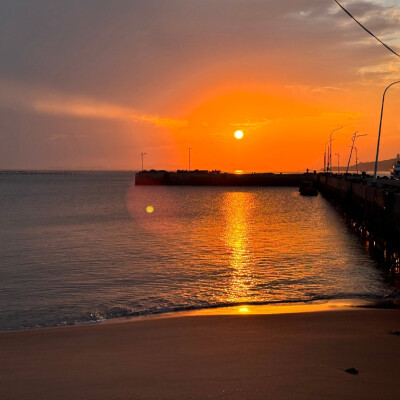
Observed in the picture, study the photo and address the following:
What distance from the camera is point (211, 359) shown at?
995 centimetres

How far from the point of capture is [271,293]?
62.4 feet

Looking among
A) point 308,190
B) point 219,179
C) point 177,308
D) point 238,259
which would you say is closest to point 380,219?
point 238,259

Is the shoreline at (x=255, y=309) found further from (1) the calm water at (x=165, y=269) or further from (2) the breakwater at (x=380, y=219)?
(2) the breakwater at (x=380, y=219)

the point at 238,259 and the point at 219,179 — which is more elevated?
the point at 238,259

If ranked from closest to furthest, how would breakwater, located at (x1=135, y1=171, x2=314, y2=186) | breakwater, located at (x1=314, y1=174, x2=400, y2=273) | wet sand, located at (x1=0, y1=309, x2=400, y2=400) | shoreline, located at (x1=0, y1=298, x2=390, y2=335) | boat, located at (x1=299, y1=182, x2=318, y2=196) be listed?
wet sand, located at (x1=0, y1=309, x2=400, y2=400) < shoreline, located at (x1=0, y1=298, x2=390, y2=335) < breakwater, located at (x1=314, y1=174, x2=400, y2=273) < boat, located at (x1=299, y1=182, x2=318, y2=196) < breakwater, located at (x1=135, y1=171, x2=314, y2=186)

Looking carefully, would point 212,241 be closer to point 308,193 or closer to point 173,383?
point 173,383

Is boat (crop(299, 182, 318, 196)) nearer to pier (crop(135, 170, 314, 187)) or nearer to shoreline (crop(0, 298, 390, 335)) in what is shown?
pier (crop(135, 170, 314, 187))

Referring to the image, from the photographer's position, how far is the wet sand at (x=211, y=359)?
8.20 meters

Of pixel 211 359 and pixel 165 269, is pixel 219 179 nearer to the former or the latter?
pixel 165 269

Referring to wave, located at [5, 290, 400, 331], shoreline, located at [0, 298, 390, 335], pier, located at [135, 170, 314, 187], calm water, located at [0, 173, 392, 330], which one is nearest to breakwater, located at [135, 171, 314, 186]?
pier, located at [135, 170, 314, 187]

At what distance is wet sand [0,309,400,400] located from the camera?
8.20 m

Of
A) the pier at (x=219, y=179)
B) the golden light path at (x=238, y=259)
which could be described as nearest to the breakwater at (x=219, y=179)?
the pier at (x=219, y=179)

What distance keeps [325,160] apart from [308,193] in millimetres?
48624

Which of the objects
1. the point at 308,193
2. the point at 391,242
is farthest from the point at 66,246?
the point at 308,193
